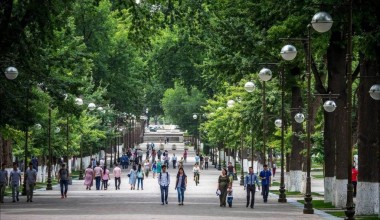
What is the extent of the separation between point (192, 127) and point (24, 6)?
92.9m

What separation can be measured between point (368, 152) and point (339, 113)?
7041 millimetres

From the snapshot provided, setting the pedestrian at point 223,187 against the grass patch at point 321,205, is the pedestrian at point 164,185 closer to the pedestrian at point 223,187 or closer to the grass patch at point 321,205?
the pedestrian at point 223,187

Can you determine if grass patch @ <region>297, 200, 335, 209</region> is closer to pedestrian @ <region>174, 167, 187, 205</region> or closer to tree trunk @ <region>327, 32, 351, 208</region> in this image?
tree trunk @ <region>327, 32, 351, 208</region>

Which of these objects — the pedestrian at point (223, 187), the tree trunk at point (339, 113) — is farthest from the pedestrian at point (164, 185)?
the tree trunk at point (339, 113)

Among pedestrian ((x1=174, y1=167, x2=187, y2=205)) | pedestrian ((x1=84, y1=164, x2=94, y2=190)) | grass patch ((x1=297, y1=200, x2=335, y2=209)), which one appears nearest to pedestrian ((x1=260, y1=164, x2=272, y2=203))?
grass patch ((x1=297, y1=200, x2=335, y2=209))

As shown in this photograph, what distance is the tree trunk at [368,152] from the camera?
32.3 meters

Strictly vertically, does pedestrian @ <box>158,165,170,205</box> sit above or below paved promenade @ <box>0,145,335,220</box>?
above

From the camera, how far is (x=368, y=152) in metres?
32.9

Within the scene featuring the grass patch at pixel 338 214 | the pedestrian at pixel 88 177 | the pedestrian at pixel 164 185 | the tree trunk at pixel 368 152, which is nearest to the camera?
the tree trunk at pixel 368 152

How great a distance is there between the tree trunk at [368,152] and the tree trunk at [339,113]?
16.8ft

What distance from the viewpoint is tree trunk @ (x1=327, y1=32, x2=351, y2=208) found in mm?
38156

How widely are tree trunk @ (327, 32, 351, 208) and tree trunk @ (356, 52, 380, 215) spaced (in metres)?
5.12

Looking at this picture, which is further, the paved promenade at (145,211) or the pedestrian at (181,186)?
the pedestrian at (181,186)

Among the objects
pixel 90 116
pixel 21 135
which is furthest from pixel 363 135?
pixel 90 116
